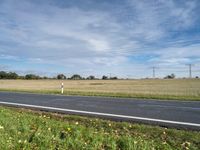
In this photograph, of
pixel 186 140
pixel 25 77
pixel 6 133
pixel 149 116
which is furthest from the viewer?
pixel 25 77

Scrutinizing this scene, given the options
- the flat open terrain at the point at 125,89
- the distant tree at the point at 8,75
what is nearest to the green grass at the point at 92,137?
the flat open terrain at the point at 125,89

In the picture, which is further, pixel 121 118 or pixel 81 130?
pixel 121 118

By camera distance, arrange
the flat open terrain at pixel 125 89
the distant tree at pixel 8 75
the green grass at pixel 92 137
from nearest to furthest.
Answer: the green grass at pixel 92 137 < the flat open terrain at pixel 125 89 < the distant tree at pixel 8 75

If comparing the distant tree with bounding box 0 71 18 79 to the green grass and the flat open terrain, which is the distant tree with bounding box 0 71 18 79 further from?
the green grass

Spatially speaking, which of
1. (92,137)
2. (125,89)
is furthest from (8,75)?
(92,137)

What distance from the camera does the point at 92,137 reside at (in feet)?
22.8

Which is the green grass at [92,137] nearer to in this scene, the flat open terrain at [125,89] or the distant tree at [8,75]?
the flat open terrain at [125,89]

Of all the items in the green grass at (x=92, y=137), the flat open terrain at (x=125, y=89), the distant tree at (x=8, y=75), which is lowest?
the green grass at (x=92, y=137)

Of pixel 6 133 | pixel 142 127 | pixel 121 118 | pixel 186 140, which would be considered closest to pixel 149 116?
pixel 121 118

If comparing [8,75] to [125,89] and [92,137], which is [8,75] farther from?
[92,137]

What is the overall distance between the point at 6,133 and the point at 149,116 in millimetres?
5401

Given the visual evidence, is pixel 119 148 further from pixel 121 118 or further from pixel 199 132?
pixel 121 118

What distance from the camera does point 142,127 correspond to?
28.0ft

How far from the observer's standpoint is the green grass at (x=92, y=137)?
6.40 metres
